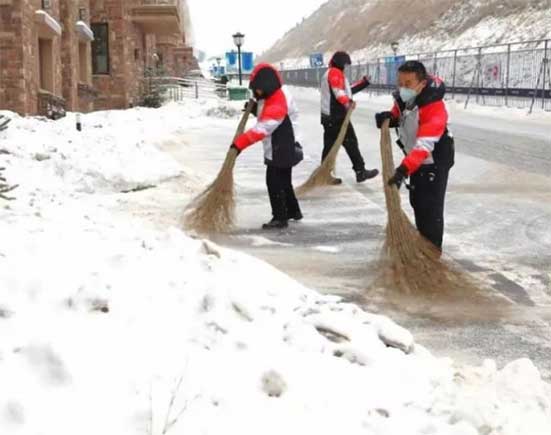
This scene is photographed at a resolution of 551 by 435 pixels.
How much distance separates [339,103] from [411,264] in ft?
16.4

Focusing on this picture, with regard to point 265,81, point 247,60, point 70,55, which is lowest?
point 265,81

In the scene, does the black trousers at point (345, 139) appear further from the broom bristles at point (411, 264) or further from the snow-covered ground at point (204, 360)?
the snow-covered ground at point (204, 360)

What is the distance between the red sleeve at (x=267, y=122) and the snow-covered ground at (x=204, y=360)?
274 centimetres

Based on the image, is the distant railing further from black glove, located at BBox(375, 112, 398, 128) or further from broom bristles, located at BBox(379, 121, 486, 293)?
broom bristles, located at BBox(379, 121, 486, 293)

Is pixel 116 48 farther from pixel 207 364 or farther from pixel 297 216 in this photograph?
pixel 207 364

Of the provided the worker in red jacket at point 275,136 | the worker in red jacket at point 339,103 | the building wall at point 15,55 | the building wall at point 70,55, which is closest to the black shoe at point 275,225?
the worker in red jacket at point 275,136

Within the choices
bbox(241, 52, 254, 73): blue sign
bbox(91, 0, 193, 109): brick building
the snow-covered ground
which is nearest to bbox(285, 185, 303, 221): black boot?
the snow-covered ground

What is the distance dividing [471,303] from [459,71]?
1278 inches

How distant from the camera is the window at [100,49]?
27734 mm

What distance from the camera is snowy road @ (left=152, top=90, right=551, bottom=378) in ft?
15.8

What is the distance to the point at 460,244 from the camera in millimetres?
7203

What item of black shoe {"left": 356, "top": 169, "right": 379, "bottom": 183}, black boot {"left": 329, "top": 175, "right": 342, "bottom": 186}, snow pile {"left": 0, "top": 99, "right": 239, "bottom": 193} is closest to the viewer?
snow pile {"left": 0, "top": 99, "right": 239, "bottom": 193}

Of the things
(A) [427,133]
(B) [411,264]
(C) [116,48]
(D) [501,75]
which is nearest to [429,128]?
(A) [427,133]

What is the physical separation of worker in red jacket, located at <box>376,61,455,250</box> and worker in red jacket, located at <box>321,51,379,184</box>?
384 cm
